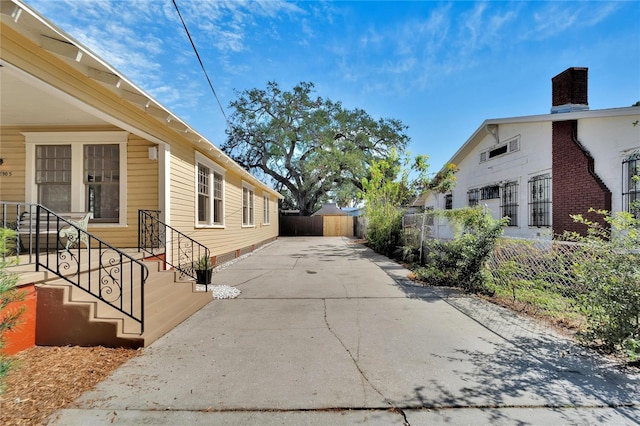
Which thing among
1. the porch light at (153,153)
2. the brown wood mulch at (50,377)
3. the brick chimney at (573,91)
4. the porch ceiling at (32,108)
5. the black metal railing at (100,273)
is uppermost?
the brick chimney at (573,91)

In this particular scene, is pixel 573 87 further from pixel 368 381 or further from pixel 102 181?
pixel 102 181

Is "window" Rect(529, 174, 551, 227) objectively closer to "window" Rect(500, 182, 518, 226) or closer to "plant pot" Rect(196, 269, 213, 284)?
"window" Rect(500, 182, 518, 226)

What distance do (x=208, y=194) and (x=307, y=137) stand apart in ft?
61.9

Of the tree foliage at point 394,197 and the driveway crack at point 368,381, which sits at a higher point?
the tree foliage at point 394,197

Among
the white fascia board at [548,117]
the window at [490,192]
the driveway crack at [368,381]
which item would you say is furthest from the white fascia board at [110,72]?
the window at [490,192]

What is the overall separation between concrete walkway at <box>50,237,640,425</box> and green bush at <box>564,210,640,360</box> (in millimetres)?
340

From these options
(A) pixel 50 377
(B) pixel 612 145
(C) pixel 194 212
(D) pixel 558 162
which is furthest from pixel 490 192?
(A) pixel 50 377

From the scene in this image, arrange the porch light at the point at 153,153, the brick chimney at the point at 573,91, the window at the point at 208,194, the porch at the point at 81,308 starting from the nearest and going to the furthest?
1. the porch at the point at 81,308
2. the porch light at the point at 153,153
3. the window at the point at 208,194
4. the brick chimney at the point at 573,91

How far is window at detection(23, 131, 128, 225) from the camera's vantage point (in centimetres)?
641

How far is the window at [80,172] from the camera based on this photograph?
6.41 m

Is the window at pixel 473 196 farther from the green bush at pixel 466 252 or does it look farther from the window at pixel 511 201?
the green bush at pixel 466 252

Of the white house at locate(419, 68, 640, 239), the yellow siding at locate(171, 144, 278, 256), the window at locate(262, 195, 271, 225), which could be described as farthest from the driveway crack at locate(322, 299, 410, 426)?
the window at locate(262, 195, 271, 225)

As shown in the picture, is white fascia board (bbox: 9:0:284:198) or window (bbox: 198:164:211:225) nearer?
white fascia board (bbox: 9:0:284:198)

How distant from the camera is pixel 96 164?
6.69 meters
